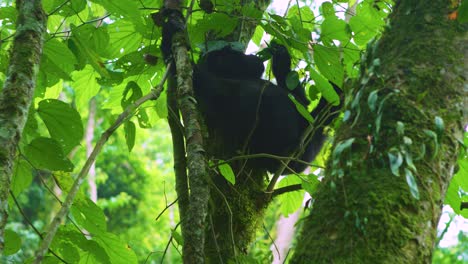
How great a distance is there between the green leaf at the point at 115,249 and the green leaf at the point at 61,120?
1.40 ft

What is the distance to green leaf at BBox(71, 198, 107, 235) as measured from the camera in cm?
229

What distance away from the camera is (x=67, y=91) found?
14047 millimetres

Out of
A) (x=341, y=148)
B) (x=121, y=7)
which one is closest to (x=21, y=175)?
(x=121, y=7)

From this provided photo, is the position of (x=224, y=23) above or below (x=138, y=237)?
below

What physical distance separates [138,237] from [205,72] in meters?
14.1

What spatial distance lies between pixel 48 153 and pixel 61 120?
191 millimetres

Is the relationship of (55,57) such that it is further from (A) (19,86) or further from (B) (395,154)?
(B) (395,154)

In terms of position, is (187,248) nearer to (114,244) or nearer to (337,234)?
(337,234)

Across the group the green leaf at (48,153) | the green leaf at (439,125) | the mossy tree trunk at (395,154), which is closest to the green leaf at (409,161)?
the mossy tree trunk at (395,154)

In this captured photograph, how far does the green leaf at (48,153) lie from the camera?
84.6 inches

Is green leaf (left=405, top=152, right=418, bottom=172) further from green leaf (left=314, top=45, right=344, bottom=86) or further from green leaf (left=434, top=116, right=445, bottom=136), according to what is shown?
green leaf (left=314, top=45, right=344, bottom=86)

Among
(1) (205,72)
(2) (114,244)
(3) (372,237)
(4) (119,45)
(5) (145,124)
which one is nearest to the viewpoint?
(3) (372,237)

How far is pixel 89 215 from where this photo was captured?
2311mm

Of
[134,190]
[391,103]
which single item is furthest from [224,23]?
[134,190]
